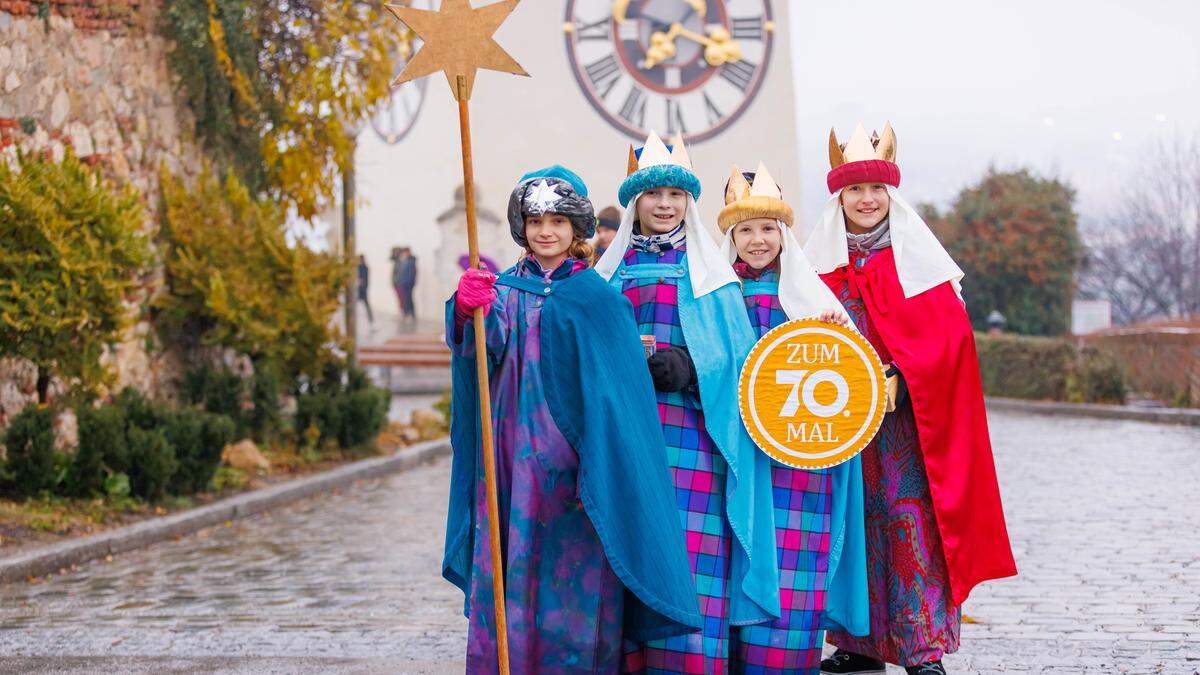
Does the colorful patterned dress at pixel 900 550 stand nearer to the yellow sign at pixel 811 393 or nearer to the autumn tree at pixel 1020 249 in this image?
the yellow sign at pixel 811 393

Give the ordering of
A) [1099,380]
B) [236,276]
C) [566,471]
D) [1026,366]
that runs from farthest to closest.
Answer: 1. [1026,366]
2. [1099,380]
3. [236,276]
4. [566,471]

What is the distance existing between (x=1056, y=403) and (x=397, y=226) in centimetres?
1364

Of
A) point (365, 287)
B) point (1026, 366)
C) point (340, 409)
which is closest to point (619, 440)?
point (340, 409)

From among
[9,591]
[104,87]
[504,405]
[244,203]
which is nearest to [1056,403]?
[244,203]

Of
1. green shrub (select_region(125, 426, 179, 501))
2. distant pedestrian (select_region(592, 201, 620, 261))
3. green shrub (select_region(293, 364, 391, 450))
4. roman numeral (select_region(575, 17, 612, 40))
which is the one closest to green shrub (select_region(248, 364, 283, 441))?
green shrub (select_region(293, 364, 391, 450))

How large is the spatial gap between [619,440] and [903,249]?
1.44 meters

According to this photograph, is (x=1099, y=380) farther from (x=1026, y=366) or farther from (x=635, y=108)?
(x=635, y=108)

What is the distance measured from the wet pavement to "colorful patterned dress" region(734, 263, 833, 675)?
859 mm

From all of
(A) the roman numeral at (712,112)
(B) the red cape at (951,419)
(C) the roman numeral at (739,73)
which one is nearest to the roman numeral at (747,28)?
(C) the roman numeral at (739,73)

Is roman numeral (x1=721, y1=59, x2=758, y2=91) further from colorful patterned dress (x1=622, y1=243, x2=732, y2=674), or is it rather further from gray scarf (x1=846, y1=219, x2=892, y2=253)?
colorful patterned dress (x1=622, y1=243, x2=732, y2=674)

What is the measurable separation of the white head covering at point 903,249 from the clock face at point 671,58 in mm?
12880

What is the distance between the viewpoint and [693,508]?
14.5 feet

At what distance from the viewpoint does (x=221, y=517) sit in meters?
9.48

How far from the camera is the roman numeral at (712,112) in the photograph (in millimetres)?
18422
